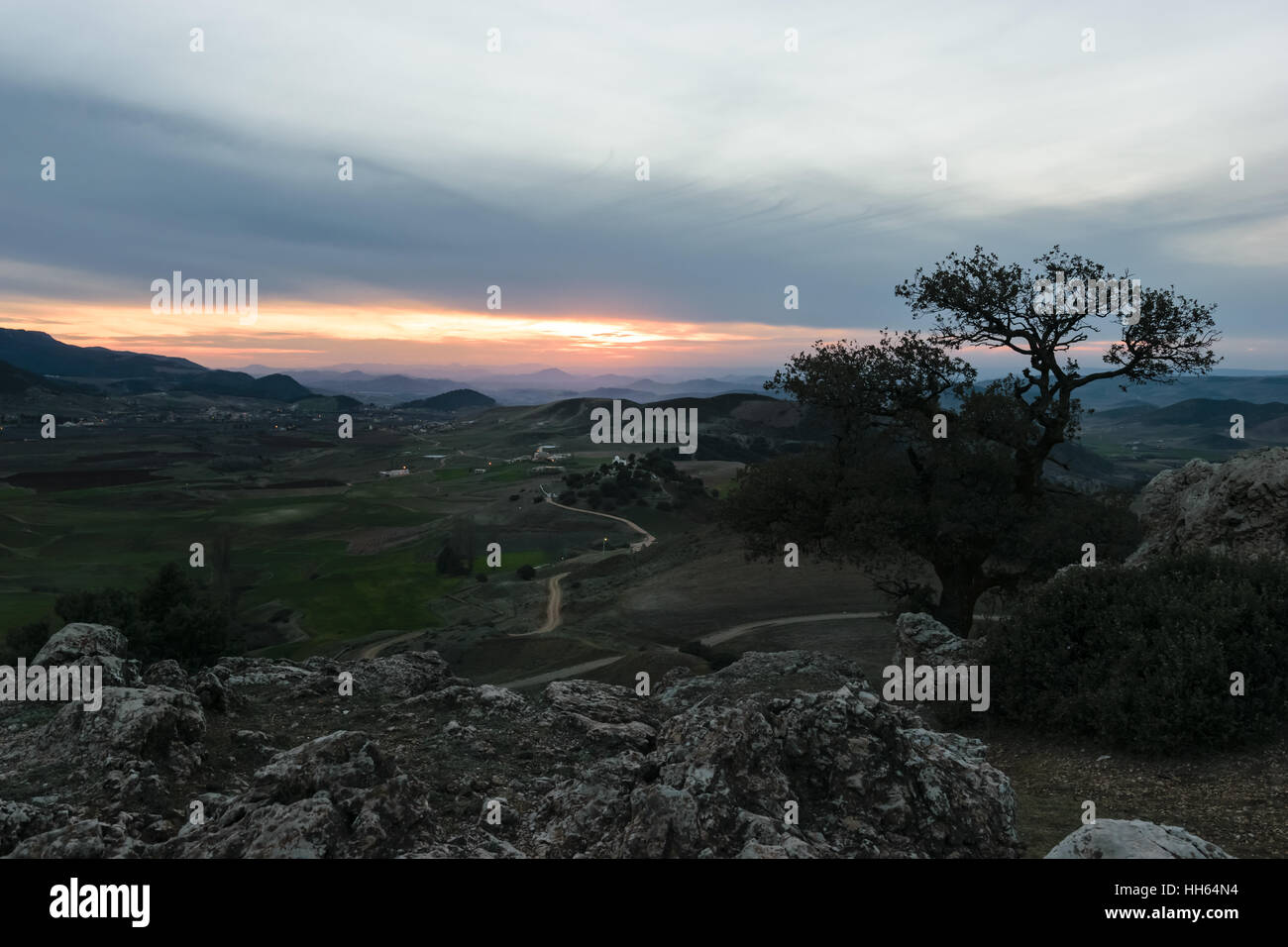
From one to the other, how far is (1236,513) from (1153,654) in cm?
848

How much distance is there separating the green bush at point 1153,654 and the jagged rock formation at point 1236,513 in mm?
2909

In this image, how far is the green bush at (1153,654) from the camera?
13750 millimetres

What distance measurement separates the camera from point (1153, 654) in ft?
48.8

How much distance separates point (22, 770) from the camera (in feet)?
36.6

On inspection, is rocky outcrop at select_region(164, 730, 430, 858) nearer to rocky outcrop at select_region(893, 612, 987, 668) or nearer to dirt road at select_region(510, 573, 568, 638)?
rocky outcrop at select_region(893, 612, 987, 668)

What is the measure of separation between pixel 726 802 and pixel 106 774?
8.57 m

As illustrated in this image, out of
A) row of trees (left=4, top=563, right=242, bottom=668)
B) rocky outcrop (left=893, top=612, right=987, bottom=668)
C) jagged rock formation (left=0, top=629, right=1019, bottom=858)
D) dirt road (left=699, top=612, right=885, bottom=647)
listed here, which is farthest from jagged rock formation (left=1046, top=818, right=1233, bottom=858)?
row of trees (left=4, top=563, right=242, bottom=668)

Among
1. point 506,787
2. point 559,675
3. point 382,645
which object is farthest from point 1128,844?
point 382,645

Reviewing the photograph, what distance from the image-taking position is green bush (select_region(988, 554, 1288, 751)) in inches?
541

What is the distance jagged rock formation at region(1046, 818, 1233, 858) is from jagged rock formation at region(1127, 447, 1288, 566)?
1371 cm

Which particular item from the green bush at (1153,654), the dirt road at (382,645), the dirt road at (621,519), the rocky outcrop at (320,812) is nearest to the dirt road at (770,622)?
the dirt road at (382,645)
